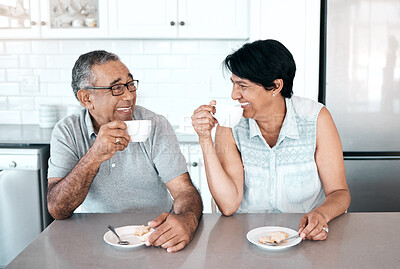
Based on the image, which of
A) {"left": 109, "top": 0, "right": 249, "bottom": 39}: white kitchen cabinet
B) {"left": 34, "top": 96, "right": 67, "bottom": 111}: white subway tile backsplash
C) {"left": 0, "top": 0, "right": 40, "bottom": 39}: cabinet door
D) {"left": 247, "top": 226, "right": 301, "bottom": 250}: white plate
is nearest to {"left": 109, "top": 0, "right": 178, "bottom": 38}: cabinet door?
{"left": 109, "top": 0, "right": 249, "bottom": 39}: white kitchen cabinet

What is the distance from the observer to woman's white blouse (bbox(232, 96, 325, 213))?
159cm

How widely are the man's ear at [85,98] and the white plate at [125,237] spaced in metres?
0.63

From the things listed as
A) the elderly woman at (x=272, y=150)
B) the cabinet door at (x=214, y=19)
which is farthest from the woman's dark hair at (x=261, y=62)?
the cabinet door at (x=214, y=19)

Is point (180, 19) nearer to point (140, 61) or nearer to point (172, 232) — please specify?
point (140, 61)

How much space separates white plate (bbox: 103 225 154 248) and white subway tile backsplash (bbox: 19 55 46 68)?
7.88ft

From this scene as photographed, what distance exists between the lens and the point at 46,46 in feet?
10.6

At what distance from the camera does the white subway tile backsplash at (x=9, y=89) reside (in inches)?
129

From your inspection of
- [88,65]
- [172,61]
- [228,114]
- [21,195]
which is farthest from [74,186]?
[172,61]

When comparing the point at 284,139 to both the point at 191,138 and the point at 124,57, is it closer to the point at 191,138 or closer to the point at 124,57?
the point at 191,138

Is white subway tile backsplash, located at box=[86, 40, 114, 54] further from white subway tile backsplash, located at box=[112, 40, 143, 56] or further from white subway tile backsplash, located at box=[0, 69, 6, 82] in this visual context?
white subway tile backsplash, located at box=[0, 69, 6, 82]

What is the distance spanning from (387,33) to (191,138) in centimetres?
136

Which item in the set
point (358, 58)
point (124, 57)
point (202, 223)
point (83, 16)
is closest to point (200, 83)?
point (124, 57)

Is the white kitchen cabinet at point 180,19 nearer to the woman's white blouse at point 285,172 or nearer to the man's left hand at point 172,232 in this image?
the woman's white blouse at point 285,172

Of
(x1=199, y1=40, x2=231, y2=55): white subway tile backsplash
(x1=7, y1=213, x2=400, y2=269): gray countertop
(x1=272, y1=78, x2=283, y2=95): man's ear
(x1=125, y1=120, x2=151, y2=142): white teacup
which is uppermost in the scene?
(x1=199, y1=40, x2=231, y2=55): white subway tile backsplash
